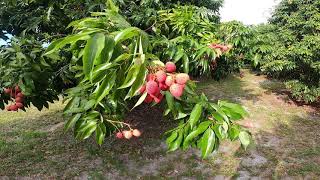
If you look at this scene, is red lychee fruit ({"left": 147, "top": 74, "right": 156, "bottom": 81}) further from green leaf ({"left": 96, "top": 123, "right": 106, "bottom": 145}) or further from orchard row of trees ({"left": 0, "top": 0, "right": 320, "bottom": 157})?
green leaf ({"left": 96, "top": 123, "right": 106, "bottom": 145})

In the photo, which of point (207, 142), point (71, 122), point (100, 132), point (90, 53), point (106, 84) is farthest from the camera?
point (71, 122)

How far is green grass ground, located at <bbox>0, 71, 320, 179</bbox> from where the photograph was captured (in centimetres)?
786

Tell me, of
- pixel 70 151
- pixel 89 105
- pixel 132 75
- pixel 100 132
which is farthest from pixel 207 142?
pixel 70 151

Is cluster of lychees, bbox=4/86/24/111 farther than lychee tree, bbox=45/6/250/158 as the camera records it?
Yes

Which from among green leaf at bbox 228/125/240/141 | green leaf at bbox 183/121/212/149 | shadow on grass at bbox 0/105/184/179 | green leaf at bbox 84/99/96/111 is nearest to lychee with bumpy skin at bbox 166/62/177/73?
green leaf at bbox 183/121/212/149

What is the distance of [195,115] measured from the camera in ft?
7.77

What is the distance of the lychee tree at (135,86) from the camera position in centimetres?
181

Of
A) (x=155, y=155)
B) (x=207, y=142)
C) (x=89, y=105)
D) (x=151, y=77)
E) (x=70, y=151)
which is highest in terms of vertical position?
(x=151, y=77)

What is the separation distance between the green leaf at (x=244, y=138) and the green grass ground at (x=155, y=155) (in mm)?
5548

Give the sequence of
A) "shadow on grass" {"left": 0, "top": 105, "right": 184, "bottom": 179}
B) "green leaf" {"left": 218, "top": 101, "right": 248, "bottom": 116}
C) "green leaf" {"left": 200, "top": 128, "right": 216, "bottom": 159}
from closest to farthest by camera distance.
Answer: "green leaf" {"left": 200, "top": 128, "right": 216, "bottom": 159}, "green leaf" {"left": 218, "top": 101, "right": 248, "bottom": 116}, "shadow on grass" {"left": 0, "top": 105, "right": 184, "bottom": 179}

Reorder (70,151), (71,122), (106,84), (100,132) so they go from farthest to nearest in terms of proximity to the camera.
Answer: (70,151) → (71,122) → (100,132) → (106,84)

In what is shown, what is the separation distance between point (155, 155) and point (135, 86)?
22.9 ft

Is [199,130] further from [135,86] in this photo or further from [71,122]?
[71,122]

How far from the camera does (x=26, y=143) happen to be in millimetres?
9727
